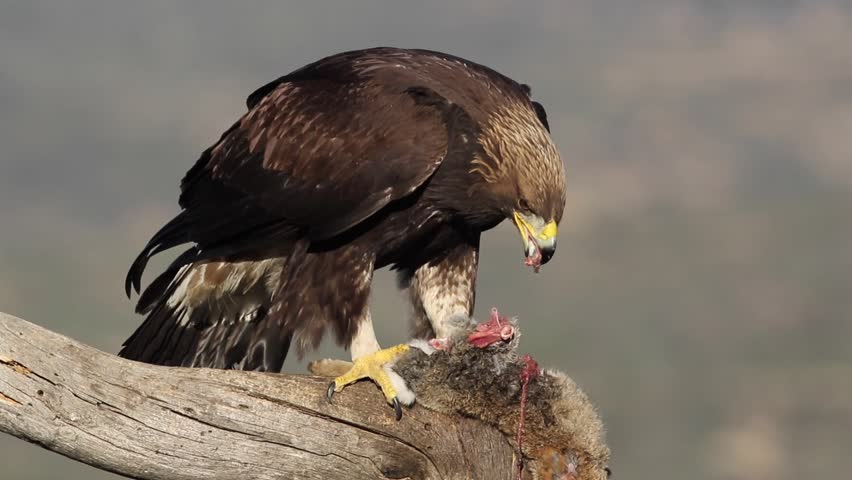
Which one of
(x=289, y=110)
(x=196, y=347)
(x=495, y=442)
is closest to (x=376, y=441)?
(x=495, y=442)

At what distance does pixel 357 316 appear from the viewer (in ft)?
18.2

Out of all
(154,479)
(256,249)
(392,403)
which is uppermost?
(256,249)

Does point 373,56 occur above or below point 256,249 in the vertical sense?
above

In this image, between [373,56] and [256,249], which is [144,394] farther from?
[373,56]

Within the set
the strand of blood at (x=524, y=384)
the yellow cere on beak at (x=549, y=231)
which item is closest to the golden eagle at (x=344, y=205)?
the yellow cere on beak at (x=549, y=231)

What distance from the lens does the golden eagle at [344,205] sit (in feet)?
18.1

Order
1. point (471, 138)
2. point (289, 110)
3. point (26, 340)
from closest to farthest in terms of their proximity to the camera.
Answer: point (26, 340) → point (471, 138) → point (289, 110)

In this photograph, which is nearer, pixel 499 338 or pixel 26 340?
pixel 26 340

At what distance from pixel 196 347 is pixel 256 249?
77cm

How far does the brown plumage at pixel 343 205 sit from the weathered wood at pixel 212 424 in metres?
0.49

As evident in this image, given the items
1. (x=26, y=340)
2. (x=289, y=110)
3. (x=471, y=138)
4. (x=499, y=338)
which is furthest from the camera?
(x=289, y=110)

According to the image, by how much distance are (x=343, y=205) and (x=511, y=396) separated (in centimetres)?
134

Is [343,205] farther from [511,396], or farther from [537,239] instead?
[511,396]

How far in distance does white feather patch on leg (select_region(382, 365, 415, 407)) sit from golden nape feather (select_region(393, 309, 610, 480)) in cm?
3
